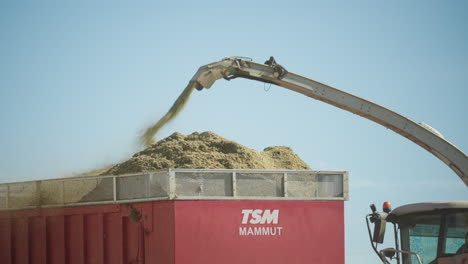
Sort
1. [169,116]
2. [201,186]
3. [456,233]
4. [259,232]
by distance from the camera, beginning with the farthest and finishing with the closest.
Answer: [169,116], [259,232], [201,186], [456,233]

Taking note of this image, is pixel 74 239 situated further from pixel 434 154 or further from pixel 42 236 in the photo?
pixel 434 154

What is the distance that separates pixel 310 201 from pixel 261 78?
3535 mm

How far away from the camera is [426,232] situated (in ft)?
25.8

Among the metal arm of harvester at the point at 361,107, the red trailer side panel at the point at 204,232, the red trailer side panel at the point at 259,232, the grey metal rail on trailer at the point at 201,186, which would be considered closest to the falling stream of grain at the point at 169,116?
the metal arm of harvester at the point at 361,107

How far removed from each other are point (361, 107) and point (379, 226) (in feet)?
19.3

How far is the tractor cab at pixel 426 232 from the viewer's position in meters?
7.63

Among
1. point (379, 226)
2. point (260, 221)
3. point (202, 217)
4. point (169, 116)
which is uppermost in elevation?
point (169, 116)

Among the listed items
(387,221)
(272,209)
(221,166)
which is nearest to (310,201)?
(272,209)

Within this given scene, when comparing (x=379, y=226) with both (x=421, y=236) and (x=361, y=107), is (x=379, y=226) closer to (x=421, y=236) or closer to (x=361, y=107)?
(x=421, y=236)

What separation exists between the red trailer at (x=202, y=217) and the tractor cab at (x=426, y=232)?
2.33m

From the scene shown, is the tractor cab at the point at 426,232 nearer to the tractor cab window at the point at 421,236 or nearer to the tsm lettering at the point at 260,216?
the tractor cab window at the point at 421,236

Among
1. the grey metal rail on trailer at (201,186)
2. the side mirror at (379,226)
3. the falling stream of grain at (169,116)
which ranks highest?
the falling stream of grain at (169,116)

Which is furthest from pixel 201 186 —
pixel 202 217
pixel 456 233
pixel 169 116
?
pixel 456 233

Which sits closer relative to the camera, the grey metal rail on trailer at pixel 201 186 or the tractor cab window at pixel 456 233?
the tractor cab window at pixel 456 233
